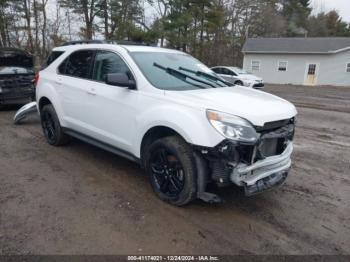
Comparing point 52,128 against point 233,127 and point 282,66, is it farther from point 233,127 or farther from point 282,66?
point 282,66

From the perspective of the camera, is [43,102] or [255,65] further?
[255,65]

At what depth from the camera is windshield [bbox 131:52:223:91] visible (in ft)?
12.5

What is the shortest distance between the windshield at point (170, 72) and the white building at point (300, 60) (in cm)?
2740

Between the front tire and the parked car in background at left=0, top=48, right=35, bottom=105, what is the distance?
6.68 meters

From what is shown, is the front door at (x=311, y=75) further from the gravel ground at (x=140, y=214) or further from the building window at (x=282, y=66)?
the gravel ground at (x=140, y=214)

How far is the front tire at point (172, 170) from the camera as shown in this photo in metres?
3.23

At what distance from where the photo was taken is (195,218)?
3297mm

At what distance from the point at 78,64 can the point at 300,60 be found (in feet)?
93.0

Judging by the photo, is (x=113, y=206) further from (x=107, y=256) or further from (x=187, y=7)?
(x=187, y=7)

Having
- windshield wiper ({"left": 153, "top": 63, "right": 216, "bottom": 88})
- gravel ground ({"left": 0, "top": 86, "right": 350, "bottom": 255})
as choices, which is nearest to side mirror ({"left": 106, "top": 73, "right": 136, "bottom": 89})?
windshield wiper ({"left": 153, "top": 63, "right": 216, "bottom": 88})

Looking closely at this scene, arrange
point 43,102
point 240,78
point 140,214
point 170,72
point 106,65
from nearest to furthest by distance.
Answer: point 140,214 → point 170,72 → point 106,65 → point 43,102 → point 240,78

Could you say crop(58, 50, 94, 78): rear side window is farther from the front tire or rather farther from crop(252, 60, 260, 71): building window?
crop(252, 60, 260, 71): building window

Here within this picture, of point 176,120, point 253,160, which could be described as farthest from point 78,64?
point 253,160

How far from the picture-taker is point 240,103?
3307 mm
